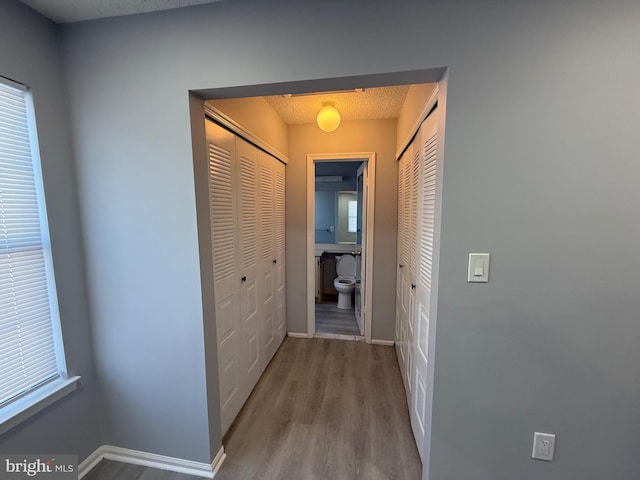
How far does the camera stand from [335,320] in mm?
3572

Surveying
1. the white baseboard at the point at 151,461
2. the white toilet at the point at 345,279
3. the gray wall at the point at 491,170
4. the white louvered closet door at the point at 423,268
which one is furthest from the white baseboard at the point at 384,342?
the white baseboard at the point at 151,461

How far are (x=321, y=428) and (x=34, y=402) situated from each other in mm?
1567

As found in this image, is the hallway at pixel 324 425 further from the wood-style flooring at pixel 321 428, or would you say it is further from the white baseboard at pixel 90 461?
the white baseboard at pixel 90 461

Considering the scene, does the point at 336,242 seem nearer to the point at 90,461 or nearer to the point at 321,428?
the point at 321,428

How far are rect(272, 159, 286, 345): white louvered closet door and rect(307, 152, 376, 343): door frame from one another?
29 centimetres

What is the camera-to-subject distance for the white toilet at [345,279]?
3.91 m

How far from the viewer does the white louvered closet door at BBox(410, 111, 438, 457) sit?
1354mm

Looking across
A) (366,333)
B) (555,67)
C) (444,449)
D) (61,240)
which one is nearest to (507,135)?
(555,67)

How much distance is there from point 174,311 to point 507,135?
1801 mm

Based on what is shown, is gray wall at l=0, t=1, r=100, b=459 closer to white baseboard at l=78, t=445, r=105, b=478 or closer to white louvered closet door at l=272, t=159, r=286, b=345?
white baseboard at l=78, t=445, r=105, b=478

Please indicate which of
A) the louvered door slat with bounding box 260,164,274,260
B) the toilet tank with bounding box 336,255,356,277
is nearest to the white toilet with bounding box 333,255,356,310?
the toilet tank with bounding box 336,255,356,277

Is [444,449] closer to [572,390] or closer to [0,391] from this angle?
[572,390]

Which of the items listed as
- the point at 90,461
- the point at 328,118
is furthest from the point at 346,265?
the point at 90,461

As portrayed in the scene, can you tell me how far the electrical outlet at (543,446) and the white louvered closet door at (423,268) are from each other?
0.46 meters
